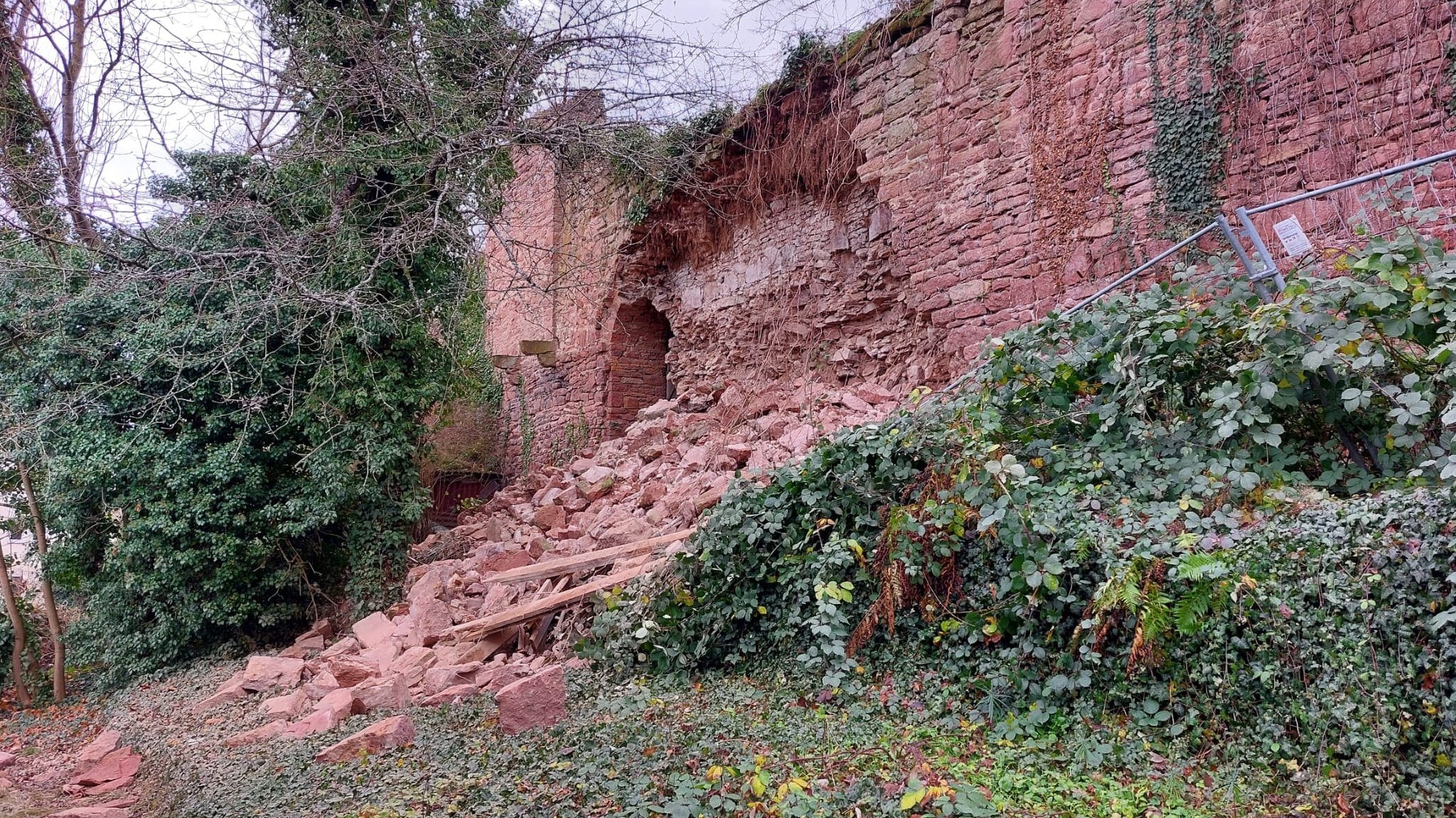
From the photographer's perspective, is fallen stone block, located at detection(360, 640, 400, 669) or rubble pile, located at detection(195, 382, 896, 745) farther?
fallen stone block, located at detection(360, 640, 400, 669)

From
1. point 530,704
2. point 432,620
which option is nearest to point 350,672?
point 432,620

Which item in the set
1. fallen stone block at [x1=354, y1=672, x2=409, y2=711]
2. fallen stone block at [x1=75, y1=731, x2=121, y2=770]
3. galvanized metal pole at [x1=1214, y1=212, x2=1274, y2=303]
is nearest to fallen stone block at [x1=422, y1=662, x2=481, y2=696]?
fallen stone block at [x1=354, y1=672, x2=409, y2=711]

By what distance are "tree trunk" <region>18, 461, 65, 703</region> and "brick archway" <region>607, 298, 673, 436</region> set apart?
6.26m

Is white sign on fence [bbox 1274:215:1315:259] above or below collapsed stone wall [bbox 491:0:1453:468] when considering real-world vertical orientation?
below

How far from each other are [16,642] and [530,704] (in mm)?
8042

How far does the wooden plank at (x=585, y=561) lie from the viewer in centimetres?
616

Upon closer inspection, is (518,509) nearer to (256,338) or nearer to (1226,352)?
(256,338)

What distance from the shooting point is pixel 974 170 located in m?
7.29

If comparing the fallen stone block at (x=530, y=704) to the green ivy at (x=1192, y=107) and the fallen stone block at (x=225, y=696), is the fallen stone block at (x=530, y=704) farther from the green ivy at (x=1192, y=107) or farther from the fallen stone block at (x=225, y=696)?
the green ivy at (x=1192, y=107)

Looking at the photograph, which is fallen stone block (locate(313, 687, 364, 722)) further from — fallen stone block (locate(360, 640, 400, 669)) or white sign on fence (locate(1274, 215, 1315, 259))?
white sign on fence (locate(1274, 215, 1315, 259))

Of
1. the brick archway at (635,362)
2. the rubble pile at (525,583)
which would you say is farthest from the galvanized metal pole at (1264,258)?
the brick archway at (635,362)

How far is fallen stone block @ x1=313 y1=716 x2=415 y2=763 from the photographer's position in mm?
4305

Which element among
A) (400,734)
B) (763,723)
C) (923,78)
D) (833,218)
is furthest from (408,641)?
(923,78)

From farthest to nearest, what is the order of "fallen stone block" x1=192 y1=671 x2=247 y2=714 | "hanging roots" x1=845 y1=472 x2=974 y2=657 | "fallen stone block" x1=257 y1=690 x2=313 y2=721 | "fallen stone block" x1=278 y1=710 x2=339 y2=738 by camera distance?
"fallen stone block" x1=192 y1=671 x2=247 y2=714 → "fallen stone block" x1=257 y1=690 x2=313 y2=721 → "fallen stone block" x1=278 y1=710 x2=339 y2=738 → "hanging roots" x1=845 y1=472 x2=974 y2=657
